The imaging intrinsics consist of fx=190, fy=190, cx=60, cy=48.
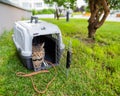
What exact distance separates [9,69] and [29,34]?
0.78 m

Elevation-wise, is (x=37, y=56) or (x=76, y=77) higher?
(x=37, y=56)

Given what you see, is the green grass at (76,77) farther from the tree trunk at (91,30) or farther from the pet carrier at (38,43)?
the tree trunk at (91,30)

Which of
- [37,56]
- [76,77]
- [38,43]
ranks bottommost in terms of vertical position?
[76,77]

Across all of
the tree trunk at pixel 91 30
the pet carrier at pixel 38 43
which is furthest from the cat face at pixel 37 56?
the tree trunk at pixel 91 30

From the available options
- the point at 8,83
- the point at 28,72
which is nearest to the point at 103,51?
the point at 28,72

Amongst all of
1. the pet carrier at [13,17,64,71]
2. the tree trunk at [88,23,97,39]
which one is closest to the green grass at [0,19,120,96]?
the pet carrier at [13,17,64,71]

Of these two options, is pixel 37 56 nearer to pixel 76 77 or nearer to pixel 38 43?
pixel 38 43

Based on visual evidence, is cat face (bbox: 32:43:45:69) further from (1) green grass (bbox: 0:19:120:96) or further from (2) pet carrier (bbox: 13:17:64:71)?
(1) green grass (bbox: 0:19:120:96)

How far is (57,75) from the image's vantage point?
133 inches

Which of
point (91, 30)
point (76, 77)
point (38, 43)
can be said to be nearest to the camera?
point (76, 77)

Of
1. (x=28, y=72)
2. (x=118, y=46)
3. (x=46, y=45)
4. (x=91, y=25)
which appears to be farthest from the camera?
(x=91, y=25)

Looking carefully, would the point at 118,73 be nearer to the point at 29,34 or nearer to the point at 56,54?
the point at 56,54

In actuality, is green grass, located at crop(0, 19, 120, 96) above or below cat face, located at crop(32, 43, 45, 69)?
below

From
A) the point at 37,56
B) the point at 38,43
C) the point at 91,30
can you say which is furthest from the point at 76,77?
the point at 91,30
